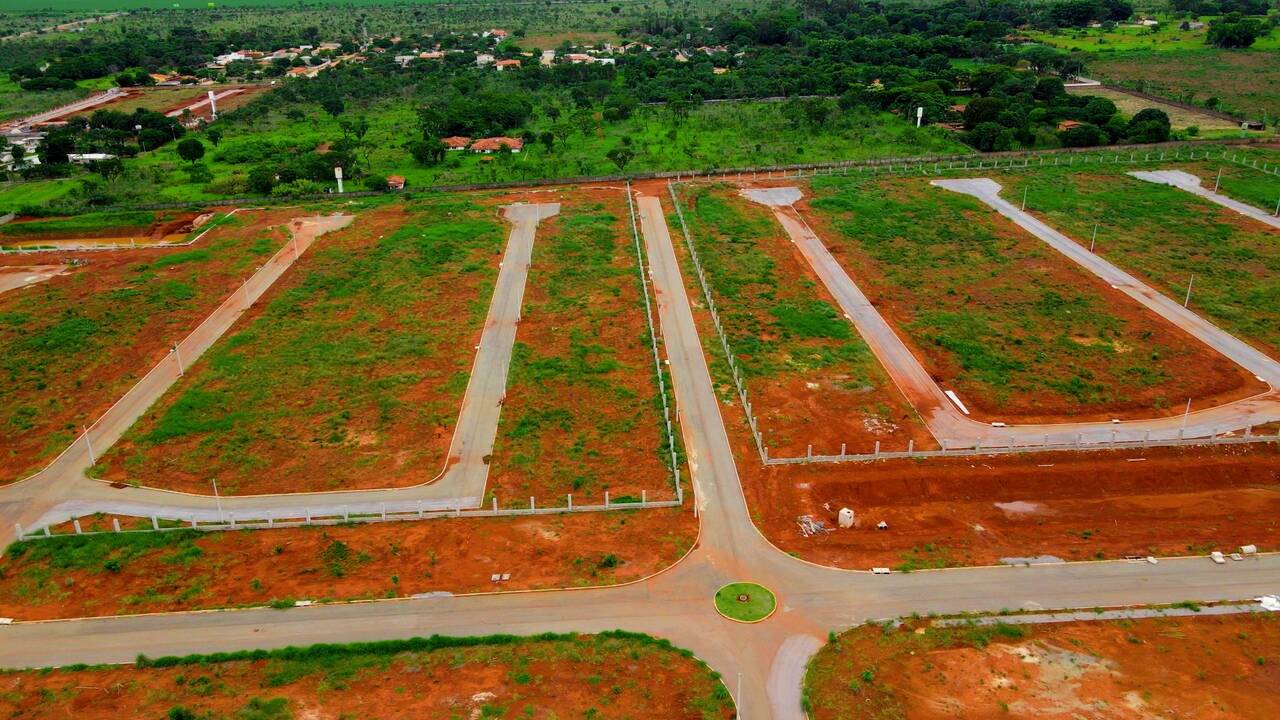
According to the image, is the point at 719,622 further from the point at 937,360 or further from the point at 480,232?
the point at 480,232

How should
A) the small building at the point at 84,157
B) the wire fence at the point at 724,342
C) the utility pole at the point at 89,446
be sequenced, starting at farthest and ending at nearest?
1. the small building at the point at 84,157
2. the wire fence at the point at 724,342
3. the utility pole at the point at 89,446

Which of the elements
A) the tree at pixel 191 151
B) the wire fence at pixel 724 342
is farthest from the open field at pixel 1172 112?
the tree at pixel 191 151

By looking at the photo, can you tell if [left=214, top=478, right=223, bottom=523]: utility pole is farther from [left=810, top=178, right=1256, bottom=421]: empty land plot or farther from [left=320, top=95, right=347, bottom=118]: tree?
[left=320, top=95, right=347, bottom=118]: tree

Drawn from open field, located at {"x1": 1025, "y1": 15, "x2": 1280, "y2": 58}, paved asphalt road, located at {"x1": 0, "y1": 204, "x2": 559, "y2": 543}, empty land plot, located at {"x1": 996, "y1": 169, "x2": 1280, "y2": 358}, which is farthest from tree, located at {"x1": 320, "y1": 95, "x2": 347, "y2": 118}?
open field, located at {"x1": 1025, "y1": 15, "x2": 1280, "y2": 58}

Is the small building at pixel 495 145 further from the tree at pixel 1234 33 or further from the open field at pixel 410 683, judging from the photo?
the tree at pixel 1234 33

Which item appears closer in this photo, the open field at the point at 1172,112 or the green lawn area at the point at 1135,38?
the open field at the point at 1172,112

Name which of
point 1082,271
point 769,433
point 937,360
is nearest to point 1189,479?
point 937,360
